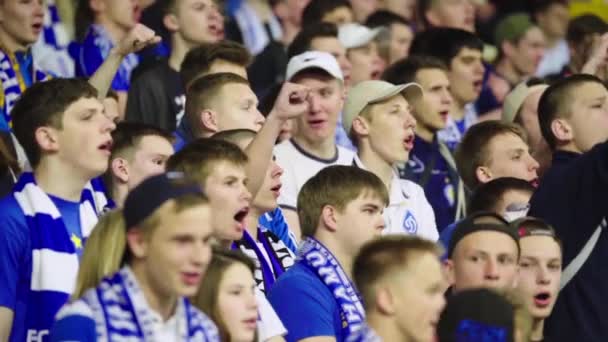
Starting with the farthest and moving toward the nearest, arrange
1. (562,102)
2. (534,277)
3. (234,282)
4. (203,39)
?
(203,39), (562,102), (534,277), (234,282)

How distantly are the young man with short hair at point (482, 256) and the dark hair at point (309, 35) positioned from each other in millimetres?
4523

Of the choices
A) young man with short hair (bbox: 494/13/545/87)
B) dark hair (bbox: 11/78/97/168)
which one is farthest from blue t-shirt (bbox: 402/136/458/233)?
young man with short hair (bbox: 494/13/545/87)

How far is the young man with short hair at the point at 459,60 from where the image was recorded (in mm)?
13266

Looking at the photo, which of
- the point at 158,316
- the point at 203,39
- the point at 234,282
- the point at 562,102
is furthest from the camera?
the point at 203,39

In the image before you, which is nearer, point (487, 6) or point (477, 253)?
point (477, 253)

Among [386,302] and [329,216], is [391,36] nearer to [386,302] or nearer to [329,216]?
[329,216]

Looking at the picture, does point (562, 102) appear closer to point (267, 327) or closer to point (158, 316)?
point (267, 327)

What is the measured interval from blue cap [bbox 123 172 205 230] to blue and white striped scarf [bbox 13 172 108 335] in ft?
4.37

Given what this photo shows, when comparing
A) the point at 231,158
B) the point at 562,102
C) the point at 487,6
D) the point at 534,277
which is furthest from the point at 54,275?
the point at 487,6

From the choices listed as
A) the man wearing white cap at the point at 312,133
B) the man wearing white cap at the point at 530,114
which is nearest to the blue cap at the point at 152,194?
the man wearing white cap at the point at 312,133

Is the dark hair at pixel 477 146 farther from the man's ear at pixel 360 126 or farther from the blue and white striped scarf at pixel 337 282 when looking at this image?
the blue and white striped scarf at pixel 337 282

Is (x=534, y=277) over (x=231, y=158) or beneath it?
beneath

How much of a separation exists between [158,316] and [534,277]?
2398mm

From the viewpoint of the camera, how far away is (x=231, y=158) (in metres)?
8.06
